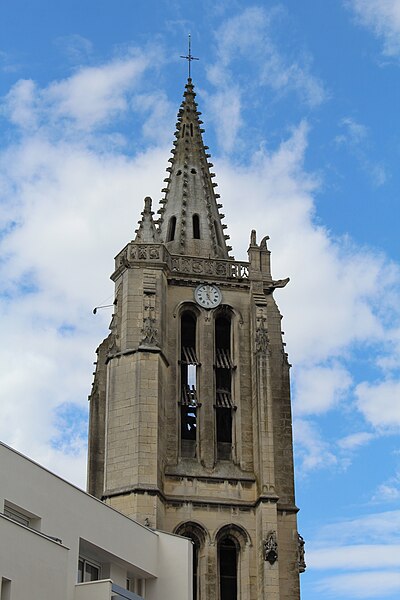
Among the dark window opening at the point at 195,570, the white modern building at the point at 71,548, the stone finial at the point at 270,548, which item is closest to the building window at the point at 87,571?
the white modern building at the point at 71,548

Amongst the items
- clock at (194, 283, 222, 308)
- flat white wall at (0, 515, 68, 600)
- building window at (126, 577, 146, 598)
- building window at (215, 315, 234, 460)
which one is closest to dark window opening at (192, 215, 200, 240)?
clock at (194, 283, 222, 308)

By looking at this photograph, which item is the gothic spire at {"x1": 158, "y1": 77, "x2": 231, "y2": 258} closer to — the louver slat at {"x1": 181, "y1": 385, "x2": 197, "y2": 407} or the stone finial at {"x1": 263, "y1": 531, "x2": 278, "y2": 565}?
the louver slat at {"x1": 181, "y1": 385, "x2": 197, "y2": 407}

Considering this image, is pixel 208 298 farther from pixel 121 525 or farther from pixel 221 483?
pixel 121 525

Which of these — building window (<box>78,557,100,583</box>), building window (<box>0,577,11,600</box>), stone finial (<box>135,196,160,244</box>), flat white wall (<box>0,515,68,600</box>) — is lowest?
building window (<box>0,577,11,600</box>)

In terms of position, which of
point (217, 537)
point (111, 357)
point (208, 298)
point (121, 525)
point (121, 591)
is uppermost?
point (208, 298)

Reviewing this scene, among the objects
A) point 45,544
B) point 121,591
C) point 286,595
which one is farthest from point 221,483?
point 45,544

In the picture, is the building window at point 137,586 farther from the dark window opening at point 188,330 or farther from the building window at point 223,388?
the dark window opening at point 188,330

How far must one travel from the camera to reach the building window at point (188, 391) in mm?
52438

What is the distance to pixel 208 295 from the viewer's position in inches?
2169

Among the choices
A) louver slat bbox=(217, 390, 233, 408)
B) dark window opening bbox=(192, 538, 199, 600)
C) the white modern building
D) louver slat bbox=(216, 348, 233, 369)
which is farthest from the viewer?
louver slat bbox=(216, 348, 233, 369)

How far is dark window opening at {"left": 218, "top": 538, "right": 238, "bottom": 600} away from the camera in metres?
49.3

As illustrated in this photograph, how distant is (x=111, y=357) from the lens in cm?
5181

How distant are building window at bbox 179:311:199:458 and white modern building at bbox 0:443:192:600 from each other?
1318 cm

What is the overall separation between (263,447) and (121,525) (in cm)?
1462
